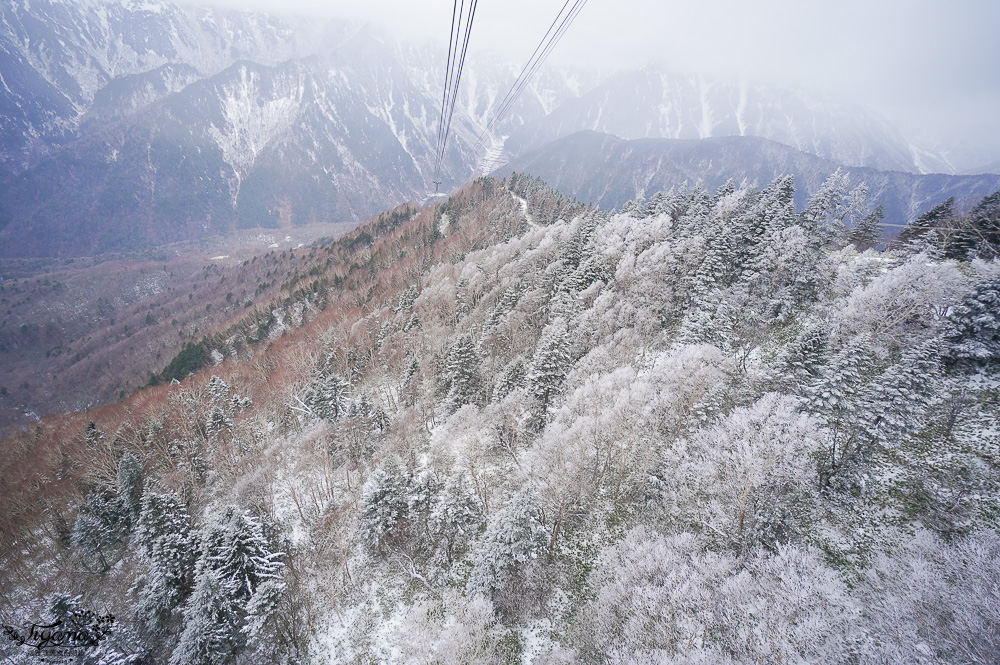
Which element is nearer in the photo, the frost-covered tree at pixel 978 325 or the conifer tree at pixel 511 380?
the frost-covered tree at pixel 978 325

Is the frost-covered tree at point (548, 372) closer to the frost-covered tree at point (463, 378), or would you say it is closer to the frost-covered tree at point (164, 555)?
the frost-covered tree at point (463, 378)

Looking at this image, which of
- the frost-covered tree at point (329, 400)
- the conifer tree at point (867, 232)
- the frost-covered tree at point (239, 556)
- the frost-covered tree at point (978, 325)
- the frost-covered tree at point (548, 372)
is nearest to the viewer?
the frost-covered tree at point (978, 325)

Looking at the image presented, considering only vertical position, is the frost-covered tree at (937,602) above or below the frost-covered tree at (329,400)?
below

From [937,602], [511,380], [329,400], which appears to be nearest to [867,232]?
[511,380]

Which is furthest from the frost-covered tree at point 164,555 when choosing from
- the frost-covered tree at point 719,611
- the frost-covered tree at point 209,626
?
the frost-covered tree at point 719,611

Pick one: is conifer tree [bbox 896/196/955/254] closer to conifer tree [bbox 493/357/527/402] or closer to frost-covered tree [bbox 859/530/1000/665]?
frost-covered tree [bbox 859/530/1000/665]

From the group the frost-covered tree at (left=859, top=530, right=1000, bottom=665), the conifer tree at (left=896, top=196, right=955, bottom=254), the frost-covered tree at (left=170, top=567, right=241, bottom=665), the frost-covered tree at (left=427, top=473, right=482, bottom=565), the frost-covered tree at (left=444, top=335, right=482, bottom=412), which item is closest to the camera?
the frost-covered tree at (left=859, top=530, right=1000, bottom=665)

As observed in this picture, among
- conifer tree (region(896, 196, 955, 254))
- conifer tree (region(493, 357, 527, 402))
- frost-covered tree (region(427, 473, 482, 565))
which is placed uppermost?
conifer tree (region(493, 357, 527, 402))

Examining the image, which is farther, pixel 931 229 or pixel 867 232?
pixel 867 232

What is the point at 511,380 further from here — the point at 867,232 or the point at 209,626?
the point at 867,232

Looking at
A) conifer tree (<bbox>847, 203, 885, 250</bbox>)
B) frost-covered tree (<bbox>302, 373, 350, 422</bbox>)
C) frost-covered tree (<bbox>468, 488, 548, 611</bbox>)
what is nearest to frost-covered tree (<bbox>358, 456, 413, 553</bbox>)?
frost-covered tree (<bbox>468, 488, 548, 611</bbox>)
